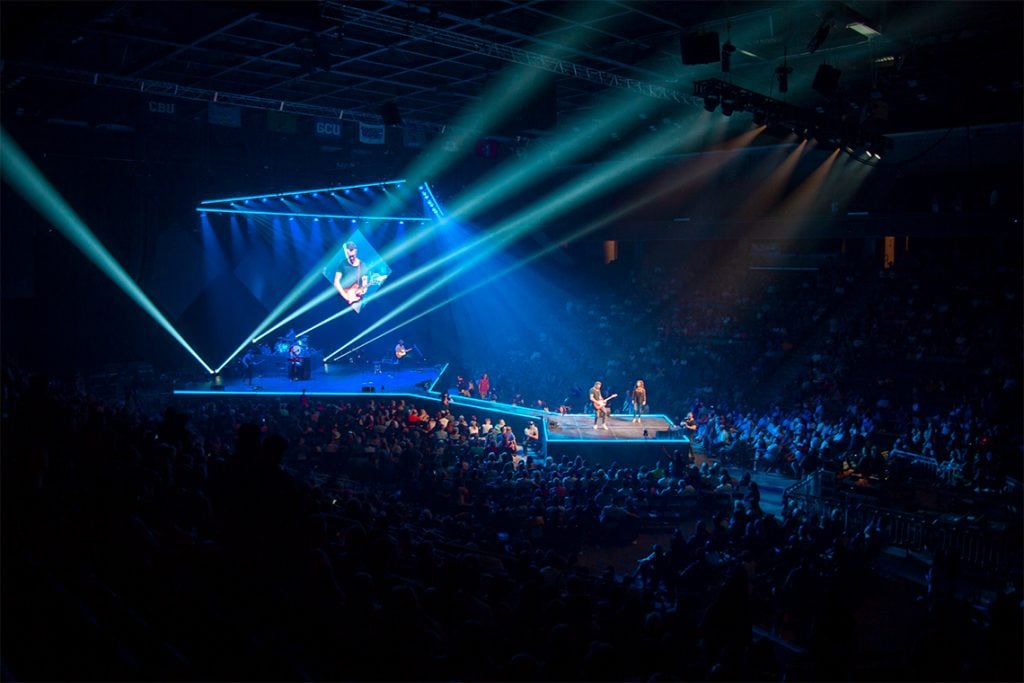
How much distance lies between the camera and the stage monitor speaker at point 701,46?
10.3m

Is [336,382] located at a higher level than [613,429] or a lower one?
higher

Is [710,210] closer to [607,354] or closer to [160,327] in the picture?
[607,354]

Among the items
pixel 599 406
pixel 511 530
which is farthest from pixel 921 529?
pixel 599 406

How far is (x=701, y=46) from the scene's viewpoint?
10398 mm

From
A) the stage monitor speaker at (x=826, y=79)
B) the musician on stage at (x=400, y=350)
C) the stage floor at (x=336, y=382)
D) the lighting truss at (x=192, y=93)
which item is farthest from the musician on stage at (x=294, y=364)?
the stage monitor speaker at (x=826, y=79)

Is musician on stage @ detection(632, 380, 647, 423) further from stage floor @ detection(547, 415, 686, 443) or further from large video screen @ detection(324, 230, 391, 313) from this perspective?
large video screen @ detection(324, 230, 391, 313)

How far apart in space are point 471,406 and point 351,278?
285 inches

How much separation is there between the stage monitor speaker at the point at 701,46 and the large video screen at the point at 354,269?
14.3m

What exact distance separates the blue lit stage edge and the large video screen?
2.38 meters

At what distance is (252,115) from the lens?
1822cm

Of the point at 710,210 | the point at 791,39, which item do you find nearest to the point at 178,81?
the point at 791,39

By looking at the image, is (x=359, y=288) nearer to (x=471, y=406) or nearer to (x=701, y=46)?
(x=471, y=406)

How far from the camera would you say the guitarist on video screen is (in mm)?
22734

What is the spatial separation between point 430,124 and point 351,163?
8.16ft
